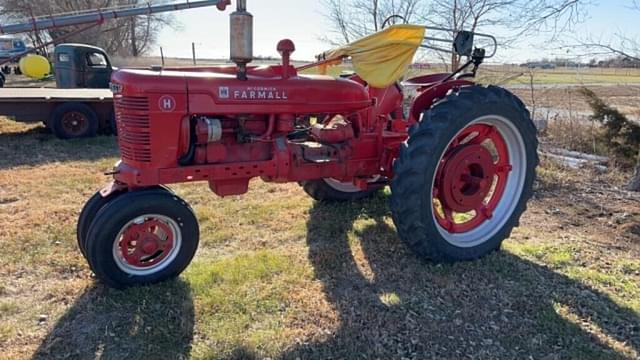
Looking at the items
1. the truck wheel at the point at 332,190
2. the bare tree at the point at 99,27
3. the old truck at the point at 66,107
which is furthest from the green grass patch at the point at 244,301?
the bare tree at the point at 99,27

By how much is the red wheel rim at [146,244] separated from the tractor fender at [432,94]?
2.04 meters

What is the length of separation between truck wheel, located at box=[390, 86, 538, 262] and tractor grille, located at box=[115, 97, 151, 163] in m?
1.61

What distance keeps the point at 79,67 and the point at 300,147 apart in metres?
10.1

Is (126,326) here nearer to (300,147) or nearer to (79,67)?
(300,147)

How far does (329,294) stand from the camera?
3141 mm

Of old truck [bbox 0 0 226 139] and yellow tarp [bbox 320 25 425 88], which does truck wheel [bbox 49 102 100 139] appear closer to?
old truck [bbox 0 0 226 139]

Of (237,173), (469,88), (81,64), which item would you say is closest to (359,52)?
(469,88)

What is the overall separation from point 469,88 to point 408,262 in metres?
1.31

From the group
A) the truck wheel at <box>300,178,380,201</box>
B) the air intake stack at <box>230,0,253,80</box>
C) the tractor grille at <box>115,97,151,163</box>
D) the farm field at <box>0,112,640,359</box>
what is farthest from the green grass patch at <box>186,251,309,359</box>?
the air intake stack at <box>230,0,253,80</box>

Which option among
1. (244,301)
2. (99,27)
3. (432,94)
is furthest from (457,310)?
(99,27)

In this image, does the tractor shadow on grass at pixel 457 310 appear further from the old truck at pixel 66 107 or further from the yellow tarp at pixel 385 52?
the old truck at pixel 66 107

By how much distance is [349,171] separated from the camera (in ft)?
12.0

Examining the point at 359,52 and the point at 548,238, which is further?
the point at 548,238

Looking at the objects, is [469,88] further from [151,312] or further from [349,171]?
[151,312]
